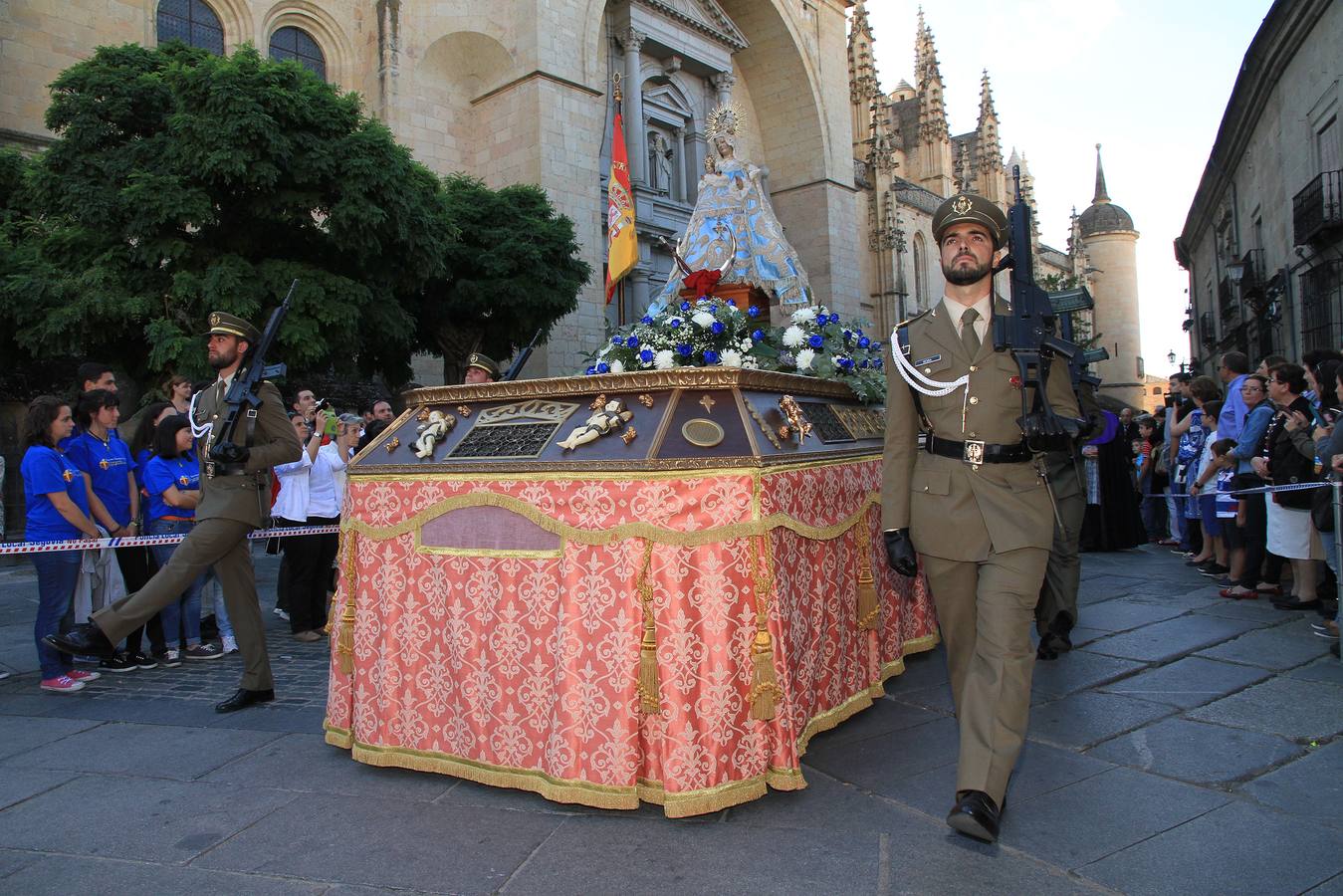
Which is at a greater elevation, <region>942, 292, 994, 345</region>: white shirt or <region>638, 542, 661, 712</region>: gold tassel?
<region>942, 292, 994, 345</region>: white shirt

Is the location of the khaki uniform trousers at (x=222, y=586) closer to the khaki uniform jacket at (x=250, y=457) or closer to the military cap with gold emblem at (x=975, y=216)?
the khaki uniform jacket at (x=250, y=457)

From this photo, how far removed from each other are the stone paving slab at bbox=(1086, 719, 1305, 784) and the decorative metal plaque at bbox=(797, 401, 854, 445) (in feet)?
5.73

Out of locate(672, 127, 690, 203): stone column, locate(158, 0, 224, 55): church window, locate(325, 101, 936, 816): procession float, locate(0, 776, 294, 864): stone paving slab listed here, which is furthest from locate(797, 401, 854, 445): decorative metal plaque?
locate(672, 127, 690, 203): stone column

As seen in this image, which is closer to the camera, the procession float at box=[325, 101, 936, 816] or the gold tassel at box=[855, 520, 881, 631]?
the procession float at box=[325, 101, 936, 816]

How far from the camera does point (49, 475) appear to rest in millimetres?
5711

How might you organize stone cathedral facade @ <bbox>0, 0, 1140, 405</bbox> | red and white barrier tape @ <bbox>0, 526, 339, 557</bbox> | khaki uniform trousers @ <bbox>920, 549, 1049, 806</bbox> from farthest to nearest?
stone cathedral facade @ <bbox>0, 0, 1140, 405</bbox> < red and white barrier tape @ <bbox>0, 526, 339, 557</bbox> < khaki uniform trousers @ <bbox>920, 549, 1049, 806</bbox>

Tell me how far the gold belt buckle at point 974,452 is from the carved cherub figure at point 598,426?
127 cm

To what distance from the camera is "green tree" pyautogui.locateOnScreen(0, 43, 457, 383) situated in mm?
11938

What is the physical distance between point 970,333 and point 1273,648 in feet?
12.0

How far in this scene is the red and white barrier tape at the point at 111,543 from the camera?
5348 mm

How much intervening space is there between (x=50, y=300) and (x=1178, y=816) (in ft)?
44.2

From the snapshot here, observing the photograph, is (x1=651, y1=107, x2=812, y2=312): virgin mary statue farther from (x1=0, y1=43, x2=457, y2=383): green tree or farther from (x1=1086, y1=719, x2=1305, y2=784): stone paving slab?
(x1=0, y1=43, x2=457, y2=383): green tree

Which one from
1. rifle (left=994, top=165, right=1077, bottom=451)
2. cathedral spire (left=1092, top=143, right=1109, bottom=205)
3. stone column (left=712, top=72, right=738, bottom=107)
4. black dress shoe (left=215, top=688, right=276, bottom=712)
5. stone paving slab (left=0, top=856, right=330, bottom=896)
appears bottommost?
stone paving slab (left=0, top=856, right=330, bottom=896)

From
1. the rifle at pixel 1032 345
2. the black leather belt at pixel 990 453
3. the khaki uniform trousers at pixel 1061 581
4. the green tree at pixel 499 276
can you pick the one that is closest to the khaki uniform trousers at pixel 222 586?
the black leather belt at pixel 990 453
